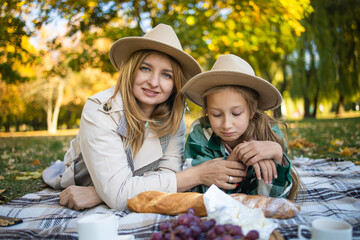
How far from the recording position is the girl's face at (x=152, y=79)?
2.61 meters

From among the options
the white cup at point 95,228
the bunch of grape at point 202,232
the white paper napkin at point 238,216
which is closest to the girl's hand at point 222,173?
the white paper napkin at point 238,216

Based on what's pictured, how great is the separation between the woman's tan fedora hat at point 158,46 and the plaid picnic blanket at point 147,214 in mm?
1410

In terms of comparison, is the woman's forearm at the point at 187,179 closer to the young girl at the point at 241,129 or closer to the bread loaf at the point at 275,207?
the young girl at the point at 241,129

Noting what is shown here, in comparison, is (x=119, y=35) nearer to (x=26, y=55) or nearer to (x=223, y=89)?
(x=26, y=55)

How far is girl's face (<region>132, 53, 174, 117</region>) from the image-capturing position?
2.61m

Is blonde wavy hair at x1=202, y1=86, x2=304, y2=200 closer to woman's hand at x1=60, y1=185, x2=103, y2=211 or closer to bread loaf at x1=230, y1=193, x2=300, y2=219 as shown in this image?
bread loaf at x1=230, y1=193, x2=300, y2=219

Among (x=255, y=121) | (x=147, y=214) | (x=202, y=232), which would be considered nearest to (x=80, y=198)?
(x=147, y=214)

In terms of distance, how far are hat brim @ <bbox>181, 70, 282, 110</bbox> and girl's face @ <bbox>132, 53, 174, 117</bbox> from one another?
0.20 m

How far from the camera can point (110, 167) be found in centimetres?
227

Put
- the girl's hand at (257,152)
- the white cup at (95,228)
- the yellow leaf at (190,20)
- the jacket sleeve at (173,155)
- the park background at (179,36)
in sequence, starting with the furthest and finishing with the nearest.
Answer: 1. the yellow leaf at (190,20)
2. the park background at (179,36)
3. the jacket sleeve at (173,155)
4. the girl's hand at (257,152)
5. the white cup at (95,228)

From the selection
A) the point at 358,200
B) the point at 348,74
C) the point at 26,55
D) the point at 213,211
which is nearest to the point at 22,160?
the point at 26,55

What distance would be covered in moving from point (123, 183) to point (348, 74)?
1156cm

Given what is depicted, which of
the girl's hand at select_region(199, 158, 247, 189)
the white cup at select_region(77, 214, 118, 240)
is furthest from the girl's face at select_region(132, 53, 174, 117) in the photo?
the white cup at select_region(77, 214, 118, 240)

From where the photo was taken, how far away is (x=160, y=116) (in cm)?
286
